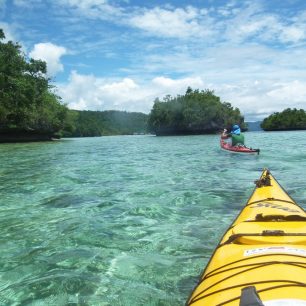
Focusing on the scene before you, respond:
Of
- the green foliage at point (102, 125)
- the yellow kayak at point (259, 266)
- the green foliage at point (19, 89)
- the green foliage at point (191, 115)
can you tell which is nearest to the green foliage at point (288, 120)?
the green foliage at point (191, 115)

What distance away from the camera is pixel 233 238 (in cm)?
372

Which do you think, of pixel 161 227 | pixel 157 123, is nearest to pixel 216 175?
pixel 161 227


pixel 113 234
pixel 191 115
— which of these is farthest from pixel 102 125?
pixel 113 234

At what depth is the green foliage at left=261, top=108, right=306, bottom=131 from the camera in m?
119

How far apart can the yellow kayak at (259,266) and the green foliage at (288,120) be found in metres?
123

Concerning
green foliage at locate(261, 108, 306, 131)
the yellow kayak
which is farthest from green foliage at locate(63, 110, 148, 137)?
the yellow kayak

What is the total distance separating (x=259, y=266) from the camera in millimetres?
2932

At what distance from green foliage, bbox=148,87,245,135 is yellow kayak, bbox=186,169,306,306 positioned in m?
84.3

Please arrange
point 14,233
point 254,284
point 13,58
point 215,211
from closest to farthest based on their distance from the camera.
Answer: point 254,284
point 14,233
point 215,211
point 13,58

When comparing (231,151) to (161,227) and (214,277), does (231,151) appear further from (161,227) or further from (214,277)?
(214,277)

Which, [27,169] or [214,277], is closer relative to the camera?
[214,277]

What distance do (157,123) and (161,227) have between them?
8845 centimetres

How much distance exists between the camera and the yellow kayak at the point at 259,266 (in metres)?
Result: 2.43

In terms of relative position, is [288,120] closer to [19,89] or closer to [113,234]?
[19,89]
